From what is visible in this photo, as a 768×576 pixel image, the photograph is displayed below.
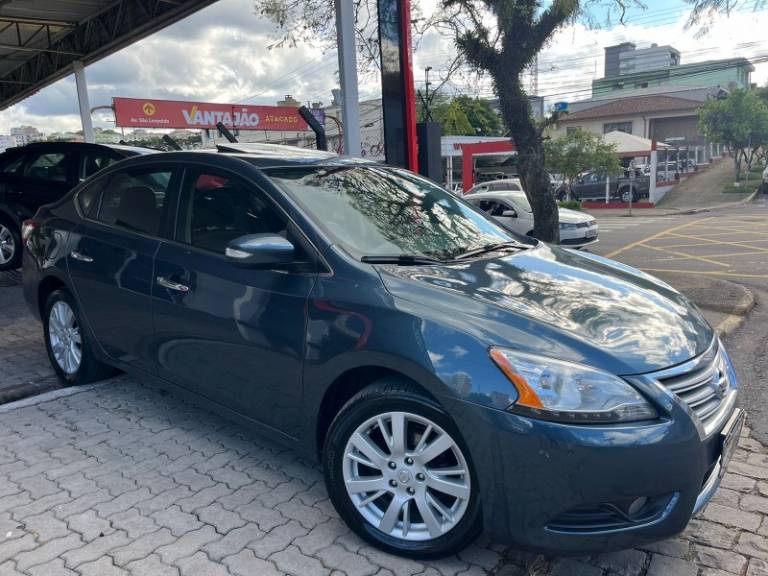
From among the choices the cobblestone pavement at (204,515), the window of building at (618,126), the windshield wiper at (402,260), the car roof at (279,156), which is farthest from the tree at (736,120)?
the windshield wiper at (402,260)

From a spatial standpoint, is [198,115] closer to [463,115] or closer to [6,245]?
[6,245]

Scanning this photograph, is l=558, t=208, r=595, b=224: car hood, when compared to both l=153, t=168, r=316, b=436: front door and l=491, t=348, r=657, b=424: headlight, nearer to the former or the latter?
l=153, t=168, r=316, b=436: front door

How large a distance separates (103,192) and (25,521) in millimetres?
2131

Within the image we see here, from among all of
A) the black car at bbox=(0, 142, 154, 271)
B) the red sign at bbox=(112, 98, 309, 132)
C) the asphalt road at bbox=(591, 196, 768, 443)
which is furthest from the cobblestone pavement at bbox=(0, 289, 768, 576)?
the red sign at bbox=(112, 98, 309, 132)

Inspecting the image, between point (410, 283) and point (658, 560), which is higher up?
point (410, 283)

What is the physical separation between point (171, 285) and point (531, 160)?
7070 millimetres

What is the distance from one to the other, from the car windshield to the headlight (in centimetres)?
96

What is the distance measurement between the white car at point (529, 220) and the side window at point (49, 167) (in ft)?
22.3

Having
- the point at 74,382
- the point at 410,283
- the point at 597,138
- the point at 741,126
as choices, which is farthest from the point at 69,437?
the point at 741,126

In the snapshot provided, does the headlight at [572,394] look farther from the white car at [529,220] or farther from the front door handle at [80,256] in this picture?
the white car at [529,220]

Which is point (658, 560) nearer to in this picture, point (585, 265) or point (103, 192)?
point (585, 265)

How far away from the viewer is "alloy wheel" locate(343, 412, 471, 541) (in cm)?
232

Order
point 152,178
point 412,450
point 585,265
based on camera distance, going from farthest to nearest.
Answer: point 152,178, point 585,265, point 412,450

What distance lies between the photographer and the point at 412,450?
2.41 meters
